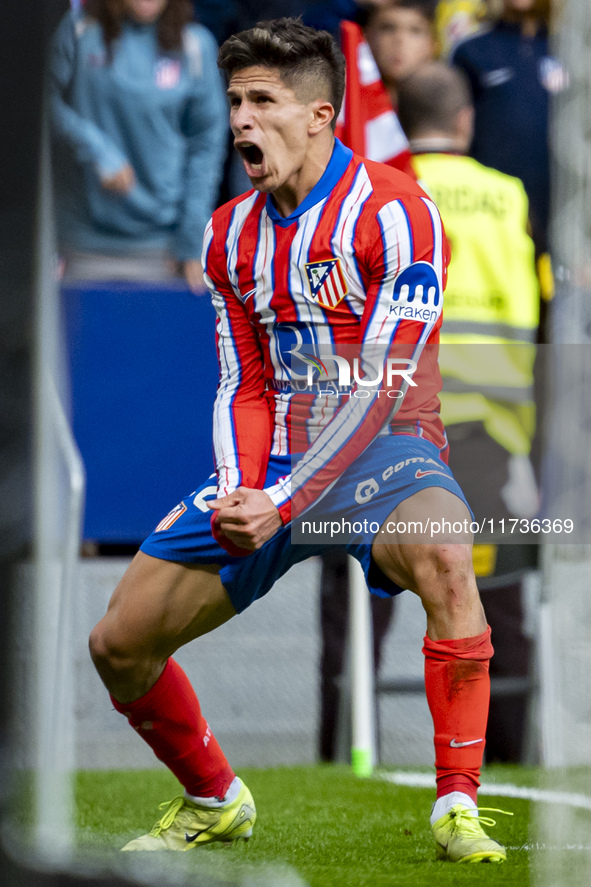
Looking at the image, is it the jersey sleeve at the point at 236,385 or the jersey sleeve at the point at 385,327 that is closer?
the jersey sleeve at the point at 385,327

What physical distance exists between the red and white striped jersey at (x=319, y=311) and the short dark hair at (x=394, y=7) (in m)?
2.31

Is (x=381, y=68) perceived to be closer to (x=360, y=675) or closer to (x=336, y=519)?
(x=360, y=675)

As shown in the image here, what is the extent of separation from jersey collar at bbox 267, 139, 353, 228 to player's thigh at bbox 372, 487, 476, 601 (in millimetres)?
672

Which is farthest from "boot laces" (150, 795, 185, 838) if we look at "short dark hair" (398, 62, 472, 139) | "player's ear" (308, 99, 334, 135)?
"short dark hair" (398, 62, 472, 139)

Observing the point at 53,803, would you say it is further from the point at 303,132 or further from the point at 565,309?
the point at 303,132

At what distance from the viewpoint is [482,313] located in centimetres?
401

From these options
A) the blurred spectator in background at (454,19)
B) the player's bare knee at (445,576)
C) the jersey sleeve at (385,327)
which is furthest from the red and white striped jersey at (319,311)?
the blurred spectator in background at (454,19)

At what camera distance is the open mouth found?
257 cm

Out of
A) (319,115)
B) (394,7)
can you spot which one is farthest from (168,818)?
(394,7)

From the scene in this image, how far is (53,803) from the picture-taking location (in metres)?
1.70

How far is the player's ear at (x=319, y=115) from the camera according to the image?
2598mm

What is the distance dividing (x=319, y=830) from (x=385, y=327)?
4.41ft

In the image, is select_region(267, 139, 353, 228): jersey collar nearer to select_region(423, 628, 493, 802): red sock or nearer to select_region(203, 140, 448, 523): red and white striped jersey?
select_region(203, 140, 448, 523): red and white striped jersey

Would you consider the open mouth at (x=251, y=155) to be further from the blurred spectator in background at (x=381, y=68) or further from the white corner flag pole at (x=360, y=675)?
the white corner flag pole at (x=360, y=675)
